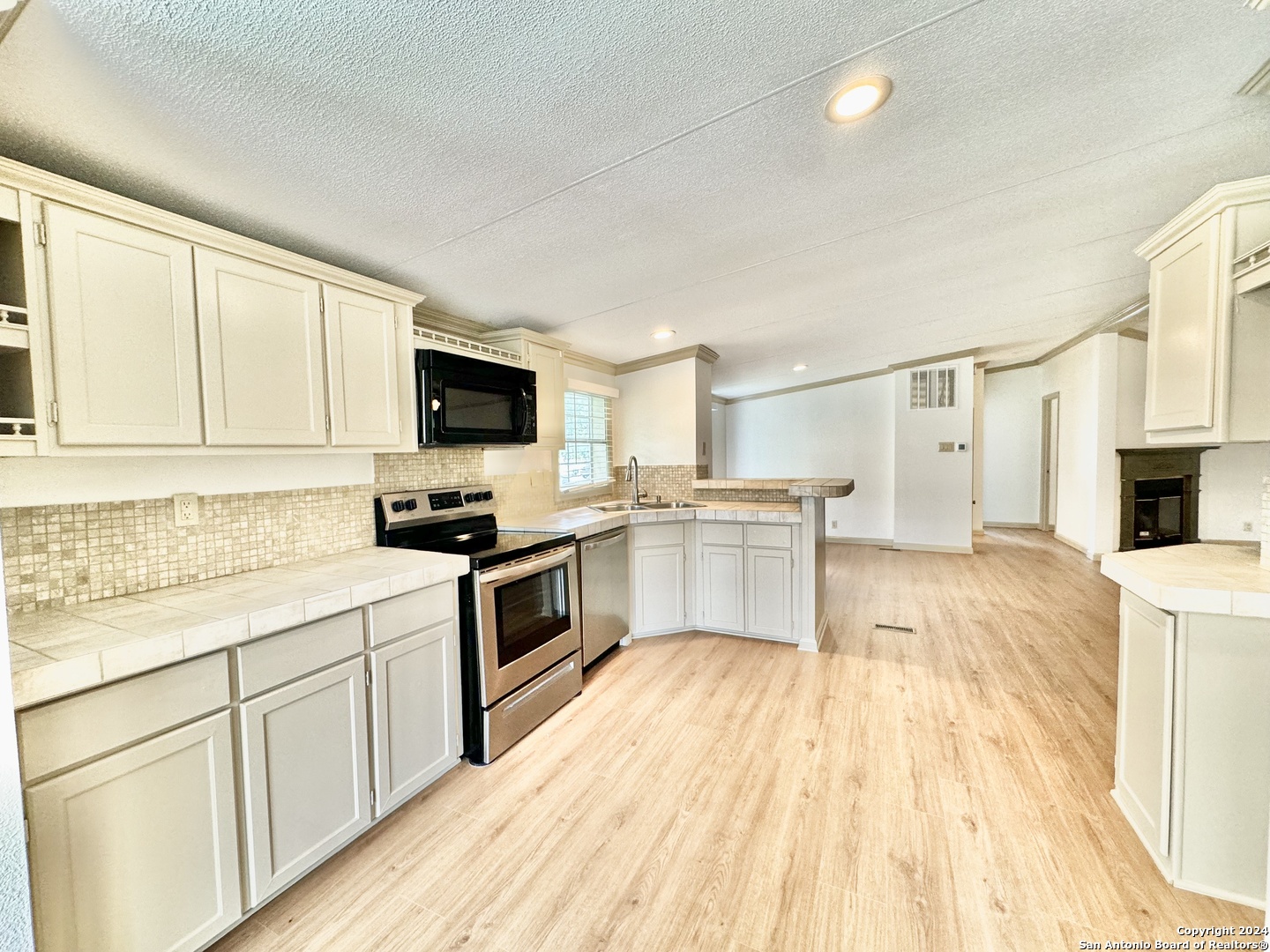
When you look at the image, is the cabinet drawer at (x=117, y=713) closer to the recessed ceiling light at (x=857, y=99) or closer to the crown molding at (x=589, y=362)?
the recessed ceiling light at (x=857, y=99)

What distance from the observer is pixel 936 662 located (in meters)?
3.05

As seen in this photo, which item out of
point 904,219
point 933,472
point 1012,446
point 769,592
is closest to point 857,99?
point 904,219

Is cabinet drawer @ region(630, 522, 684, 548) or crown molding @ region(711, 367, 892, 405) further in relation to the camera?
crown molding @ region(711, 367, 892, 405)

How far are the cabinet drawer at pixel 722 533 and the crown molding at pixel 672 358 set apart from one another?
A: 166 centimetres

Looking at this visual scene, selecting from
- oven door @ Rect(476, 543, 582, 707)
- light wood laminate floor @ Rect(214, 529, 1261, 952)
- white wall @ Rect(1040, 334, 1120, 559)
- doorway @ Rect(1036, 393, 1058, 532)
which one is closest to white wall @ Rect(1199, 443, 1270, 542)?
white wall @ Rect(1040, 334, 1120, 559)

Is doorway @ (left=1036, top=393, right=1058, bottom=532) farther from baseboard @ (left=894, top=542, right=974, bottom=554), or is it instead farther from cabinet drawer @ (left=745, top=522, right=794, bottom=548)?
cabinet drawer @ (left=745, top=522, right=794, bottom=548)

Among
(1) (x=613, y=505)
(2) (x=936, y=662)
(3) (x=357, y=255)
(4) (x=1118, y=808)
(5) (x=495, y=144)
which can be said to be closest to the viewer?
(5) (x=495, y=144)

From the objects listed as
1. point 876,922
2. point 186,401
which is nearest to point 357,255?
point 186,401

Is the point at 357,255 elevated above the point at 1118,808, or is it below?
above

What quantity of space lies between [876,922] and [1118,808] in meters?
1.14

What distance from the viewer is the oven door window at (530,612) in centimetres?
217

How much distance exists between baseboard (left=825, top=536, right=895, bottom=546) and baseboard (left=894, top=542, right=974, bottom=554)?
0.17m

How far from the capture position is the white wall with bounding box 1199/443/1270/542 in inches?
202

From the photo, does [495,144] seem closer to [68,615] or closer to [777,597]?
[68,615]
